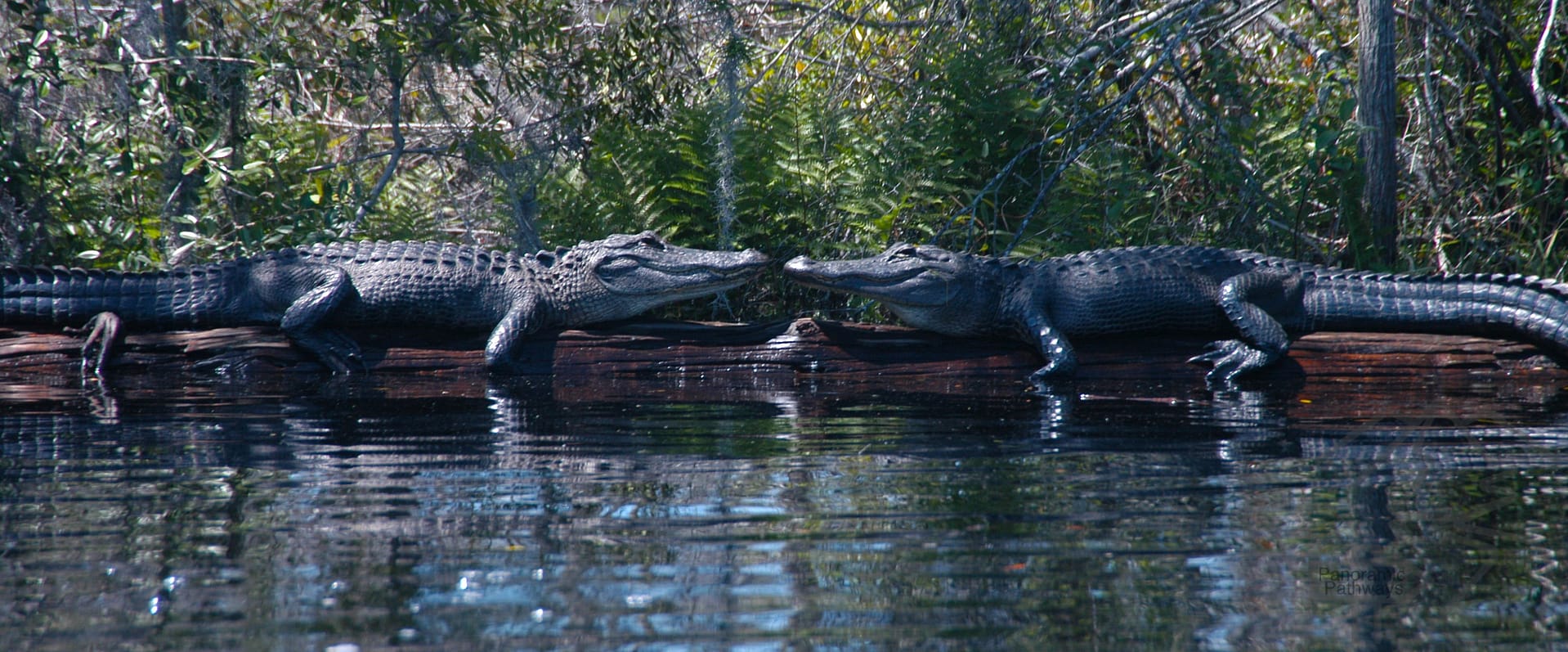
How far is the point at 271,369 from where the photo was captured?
19.8 feet

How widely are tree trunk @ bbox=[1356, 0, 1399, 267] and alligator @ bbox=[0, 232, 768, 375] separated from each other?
3991mm

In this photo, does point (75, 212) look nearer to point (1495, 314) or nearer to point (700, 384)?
point (700, 384)

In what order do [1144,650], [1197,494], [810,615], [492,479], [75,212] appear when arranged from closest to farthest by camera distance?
[1144,650] → [810,615] → [1197,494] → [492,479] → [75,212]

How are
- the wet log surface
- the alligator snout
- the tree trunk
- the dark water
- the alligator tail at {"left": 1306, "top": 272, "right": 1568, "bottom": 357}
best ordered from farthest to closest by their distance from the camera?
the tree trunk, the alligator snout, the alligator tail at {"left": 1306, "top": 272, "right": 1568, "bottom": 357}, the wet log surface, the dark water

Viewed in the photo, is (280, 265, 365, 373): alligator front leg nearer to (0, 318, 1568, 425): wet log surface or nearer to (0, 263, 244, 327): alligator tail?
(0, 318, 1568, 425): wet log surface

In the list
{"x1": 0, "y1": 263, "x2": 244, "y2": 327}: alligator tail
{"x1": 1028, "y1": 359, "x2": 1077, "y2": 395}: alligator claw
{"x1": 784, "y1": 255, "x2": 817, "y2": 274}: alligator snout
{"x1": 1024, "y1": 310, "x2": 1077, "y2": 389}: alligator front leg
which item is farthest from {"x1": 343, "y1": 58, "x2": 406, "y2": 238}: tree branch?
{"x1": 1028, "y1": 359, "x2": 1077, "y2": 395}: alligator claw

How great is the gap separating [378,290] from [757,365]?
6.73 feet

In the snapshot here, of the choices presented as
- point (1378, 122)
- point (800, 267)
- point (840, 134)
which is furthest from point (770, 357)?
point (1378, 122)

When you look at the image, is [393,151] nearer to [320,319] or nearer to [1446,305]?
[320,319]

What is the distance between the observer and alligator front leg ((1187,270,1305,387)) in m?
5.87

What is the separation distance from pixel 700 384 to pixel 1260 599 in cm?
374

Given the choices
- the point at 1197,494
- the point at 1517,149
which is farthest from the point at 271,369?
the point at 1517,149

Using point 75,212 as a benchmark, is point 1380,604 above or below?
below

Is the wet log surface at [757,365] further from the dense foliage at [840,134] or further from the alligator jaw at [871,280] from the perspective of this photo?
the dense foliage at [840,134]
